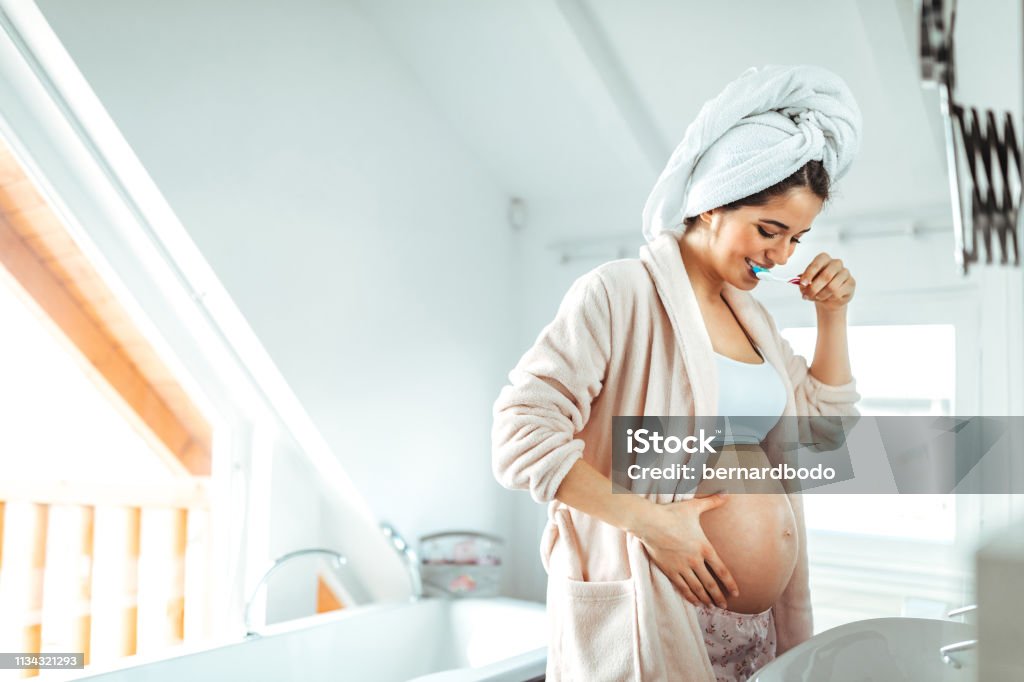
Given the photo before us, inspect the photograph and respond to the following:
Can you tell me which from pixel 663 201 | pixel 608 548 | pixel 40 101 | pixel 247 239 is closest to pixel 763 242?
pixel 663 201

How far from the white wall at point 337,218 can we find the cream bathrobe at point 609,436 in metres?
1.09

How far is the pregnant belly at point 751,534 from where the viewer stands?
1.12m

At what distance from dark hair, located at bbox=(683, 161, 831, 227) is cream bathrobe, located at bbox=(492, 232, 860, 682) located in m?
0.12

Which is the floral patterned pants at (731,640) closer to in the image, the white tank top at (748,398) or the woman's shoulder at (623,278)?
the white tank top at (748,398)

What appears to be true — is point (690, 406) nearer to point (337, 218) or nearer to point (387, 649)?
point (337, 218)

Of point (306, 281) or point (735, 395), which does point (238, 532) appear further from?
point (735, 395)

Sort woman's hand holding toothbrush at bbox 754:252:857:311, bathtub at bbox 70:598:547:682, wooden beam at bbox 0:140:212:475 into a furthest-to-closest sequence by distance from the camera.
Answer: bathtub at bbox 70:598:547:682 < wooden beam at bbox 0:140:212:475 < woman's hand holding toothbrush at bbox 754:252:857:311

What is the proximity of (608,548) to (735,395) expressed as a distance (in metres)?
0.26

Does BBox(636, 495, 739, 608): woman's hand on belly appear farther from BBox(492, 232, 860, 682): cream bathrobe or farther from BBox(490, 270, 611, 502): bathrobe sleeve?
BBox(490, 270, 611, 502): bathrobe sleeve

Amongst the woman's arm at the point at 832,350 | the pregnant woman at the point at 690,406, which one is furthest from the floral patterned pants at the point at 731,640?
the woman's arm at the point at 832,350

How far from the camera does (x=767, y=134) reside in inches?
43.3

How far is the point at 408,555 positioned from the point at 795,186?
64.4 inches

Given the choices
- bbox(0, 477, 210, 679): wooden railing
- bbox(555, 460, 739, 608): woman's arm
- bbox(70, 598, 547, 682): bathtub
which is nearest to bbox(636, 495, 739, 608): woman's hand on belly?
bbox(555, 460, 739, 608): woman's arm

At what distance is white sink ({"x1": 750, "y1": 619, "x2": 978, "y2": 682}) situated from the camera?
93 centimetres
